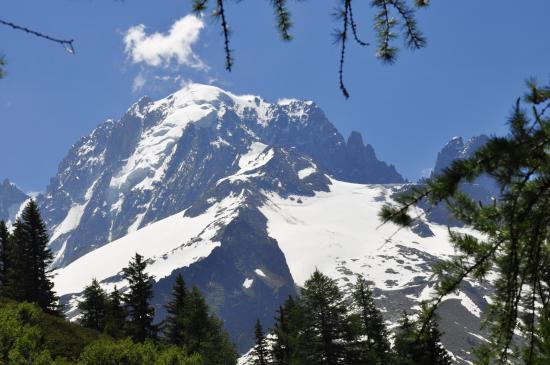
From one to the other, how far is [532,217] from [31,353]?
54.5 feet

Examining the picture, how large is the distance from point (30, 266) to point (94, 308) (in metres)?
6.07

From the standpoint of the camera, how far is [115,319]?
41.4 meters

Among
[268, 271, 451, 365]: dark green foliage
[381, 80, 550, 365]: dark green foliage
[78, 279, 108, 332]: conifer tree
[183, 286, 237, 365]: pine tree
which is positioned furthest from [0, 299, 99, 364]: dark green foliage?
[381, 80, 550, 365]: dark green foliage

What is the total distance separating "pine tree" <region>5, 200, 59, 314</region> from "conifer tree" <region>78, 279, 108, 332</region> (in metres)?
2.28

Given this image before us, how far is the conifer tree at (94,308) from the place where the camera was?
4343 cm

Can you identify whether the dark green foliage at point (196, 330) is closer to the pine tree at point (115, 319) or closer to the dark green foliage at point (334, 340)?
the pine tree at point (115, 319)

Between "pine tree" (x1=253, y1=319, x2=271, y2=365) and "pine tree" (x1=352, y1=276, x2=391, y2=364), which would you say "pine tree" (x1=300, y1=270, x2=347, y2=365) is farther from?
"pine tree" (x1=253, y1=319, x2=271, y2=365)

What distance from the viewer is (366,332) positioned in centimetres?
3369

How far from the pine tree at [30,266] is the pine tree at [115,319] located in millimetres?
4065

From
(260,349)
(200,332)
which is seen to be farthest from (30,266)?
(260,349)

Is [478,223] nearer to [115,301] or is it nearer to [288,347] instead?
[288,347]

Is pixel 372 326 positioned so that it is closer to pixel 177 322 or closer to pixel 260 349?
pixel 260 349

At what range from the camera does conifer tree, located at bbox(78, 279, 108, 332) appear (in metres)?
43.4

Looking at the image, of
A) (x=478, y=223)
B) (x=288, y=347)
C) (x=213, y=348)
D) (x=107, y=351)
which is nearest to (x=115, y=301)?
(x=213, y=348)
